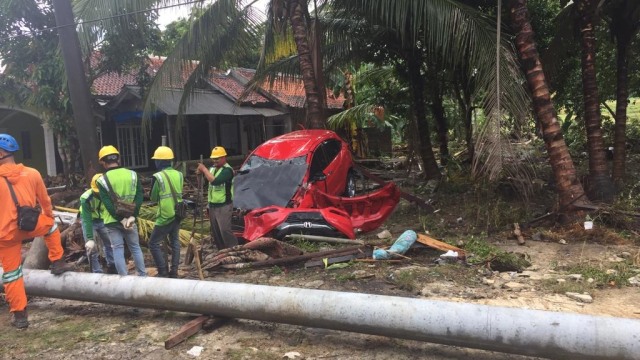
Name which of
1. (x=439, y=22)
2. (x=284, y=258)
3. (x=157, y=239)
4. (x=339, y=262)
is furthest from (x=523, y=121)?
(x=157, y=239)

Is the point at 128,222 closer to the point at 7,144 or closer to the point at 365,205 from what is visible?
the point at 7,144

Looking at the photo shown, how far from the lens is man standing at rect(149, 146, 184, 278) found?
5770 mm

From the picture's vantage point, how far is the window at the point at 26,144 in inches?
700

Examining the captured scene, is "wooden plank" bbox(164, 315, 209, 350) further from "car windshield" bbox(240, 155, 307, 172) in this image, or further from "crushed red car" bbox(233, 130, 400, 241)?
"car windshield" bbox(240, 155, 307, 172)

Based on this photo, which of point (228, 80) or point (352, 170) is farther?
point (228, 80)

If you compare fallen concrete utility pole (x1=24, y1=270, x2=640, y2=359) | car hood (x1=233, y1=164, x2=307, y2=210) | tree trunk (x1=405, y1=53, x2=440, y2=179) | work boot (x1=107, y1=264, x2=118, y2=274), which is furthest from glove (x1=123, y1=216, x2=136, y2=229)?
tree trunk (x1=405, y1=53, x2=440, y2=179)

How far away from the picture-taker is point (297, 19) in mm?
9875

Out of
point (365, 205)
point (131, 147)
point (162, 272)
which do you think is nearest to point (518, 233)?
point (365, 205)

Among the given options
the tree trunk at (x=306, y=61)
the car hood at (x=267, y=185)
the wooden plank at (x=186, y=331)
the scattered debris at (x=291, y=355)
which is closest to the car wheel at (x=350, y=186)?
the tree trunk at (x=306, y=61)

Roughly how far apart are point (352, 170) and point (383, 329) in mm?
6744

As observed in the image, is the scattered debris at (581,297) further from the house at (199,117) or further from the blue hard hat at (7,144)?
the house at (199,117)

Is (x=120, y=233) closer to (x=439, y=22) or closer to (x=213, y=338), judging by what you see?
(x=213, y=338)

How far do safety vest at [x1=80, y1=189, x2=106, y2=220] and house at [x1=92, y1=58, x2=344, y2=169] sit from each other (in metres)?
7.24

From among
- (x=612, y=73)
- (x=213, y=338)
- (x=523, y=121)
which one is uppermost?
(x=612, y=73)
